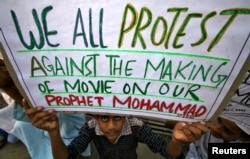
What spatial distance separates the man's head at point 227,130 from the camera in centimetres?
135

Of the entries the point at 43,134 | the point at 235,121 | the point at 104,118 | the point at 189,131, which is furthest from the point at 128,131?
the point at 43,134

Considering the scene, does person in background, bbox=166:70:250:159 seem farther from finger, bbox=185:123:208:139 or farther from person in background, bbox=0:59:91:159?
person in background, bbox=0:59:91:159

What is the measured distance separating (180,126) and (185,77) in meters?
0.27

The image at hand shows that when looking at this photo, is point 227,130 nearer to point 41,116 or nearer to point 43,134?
point 41,116

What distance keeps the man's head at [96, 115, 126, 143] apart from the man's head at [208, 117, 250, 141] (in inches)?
20.1

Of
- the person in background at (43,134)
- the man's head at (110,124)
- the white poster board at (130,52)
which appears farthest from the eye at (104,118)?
the person in background at (43,134)

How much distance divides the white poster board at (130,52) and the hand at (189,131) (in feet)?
0.13

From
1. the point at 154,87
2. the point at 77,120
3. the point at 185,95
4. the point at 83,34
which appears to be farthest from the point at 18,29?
the point at 77,120

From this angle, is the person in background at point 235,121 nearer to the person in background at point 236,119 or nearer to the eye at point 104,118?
the person in background at point 236,119

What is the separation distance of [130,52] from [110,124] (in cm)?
58

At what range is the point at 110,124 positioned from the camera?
4.66 ft

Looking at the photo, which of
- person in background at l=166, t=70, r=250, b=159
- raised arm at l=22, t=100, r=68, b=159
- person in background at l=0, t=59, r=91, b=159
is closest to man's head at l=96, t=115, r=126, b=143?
raised arm at l=22, t=100, r=68, b=159

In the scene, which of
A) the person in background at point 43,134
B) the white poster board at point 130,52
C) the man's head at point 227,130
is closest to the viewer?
the white poster board at point 130,52

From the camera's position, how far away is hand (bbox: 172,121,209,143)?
112 cm
